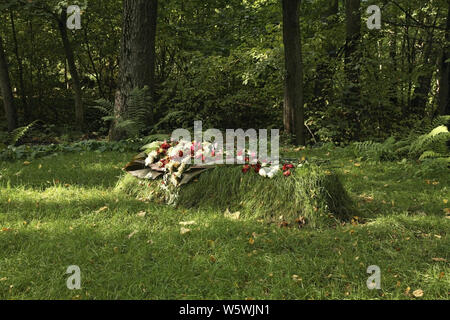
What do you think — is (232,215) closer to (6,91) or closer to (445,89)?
(445,89)

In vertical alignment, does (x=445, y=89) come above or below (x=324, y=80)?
below

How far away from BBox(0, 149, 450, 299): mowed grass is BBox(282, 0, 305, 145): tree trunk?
353 centimetres

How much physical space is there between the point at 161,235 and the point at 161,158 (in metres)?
1.59

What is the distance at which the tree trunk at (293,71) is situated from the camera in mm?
7316

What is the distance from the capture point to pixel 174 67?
41.1 feet

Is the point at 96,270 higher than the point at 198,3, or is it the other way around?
the point at 198,3

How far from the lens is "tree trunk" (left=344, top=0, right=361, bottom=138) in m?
8.75

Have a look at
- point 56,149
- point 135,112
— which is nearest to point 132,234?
point 56,149

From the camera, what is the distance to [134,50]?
7.55m

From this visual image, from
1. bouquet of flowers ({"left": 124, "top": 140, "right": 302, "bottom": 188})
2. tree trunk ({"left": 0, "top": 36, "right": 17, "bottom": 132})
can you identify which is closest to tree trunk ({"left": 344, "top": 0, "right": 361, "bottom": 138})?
bouquet of flowers ({"left": 124, "top": 140, "right": 302, "bottom": 188})

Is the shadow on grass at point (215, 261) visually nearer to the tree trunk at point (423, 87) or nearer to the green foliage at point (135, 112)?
the green foliage at point (135, 112)

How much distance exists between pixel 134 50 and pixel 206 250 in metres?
5.60
